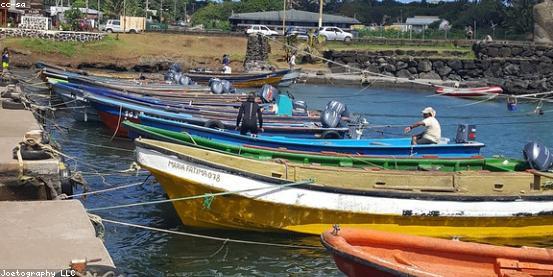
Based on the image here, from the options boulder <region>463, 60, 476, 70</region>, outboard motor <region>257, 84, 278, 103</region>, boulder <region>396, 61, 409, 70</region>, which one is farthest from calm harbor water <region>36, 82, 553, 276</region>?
boulder <region>463, 60, 476, 70</region>

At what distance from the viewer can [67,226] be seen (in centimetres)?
828

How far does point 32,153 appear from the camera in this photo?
424 inches

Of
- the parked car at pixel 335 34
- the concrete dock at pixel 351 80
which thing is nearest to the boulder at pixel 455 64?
the concrete dock at pixel 351 80

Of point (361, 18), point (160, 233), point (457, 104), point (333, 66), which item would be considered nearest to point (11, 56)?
point (333, 66)

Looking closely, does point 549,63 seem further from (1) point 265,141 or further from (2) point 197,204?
(2) point 197,204

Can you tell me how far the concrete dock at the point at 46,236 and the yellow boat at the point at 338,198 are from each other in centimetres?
415

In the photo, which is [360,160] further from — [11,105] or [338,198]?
[11,105]

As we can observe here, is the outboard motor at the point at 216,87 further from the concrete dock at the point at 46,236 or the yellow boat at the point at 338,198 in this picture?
the concrete dock at the point at 46,236

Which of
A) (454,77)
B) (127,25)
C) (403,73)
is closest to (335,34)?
(403,73)

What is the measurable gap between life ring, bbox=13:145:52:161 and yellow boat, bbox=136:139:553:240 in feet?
8.95

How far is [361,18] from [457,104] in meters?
74.9

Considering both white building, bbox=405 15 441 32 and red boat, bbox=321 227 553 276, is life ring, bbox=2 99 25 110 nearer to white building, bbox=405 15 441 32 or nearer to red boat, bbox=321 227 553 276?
red boat, bbox=321 227 553 276

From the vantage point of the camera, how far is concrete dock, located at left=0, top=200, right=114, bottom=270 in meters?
7.16

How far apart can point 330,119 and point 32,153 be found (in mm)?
12566
